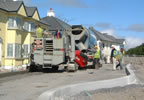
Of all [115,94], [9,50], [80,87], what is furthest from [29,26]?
[80,87]

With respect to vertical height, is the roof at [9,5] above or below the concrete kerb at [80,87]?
above

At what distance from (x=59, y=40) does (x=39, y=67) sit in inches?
116

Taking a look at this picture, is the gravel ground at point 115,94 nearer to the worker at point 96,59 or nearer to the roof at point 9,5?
the worker at point 96,59

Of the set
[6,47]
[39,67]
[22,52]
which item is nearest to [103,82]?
[39,67]

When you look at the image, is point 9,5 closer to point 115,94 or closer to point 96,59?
point 96,59

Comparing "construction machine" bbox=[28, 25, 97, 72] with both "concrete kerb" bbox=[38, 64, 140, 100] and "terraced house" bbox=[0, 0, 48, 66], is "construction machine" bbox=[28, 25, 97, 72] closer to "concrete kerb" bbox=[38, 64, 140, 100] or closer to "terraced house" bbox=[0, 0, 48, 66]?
"concrete kerb" bbox=[38, 64, 140, 100]

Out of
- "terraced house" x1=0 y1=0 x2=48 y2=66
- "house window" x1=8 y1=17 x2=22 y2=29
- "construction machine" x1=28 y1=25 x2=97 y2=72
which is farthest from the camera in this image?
"house window" x1=8 y1=17 x2=22 y2=29

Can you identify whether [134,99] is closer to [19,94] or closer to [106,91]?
[106,91]

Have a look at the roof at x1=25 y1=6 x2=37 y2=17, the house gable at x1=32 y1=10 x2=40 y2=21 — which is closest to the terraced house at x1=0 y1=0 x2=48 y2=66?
the roof at x1=25 y1=6 x2=37 y2=17

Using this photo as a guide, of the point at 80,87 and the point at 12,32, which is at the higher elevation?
the point at 12,32

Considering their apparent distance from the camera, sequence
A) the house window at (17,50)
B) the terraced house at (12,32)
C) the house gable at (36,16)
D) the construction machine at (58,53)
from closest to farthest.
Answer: the construction machine at (58,53) → the terraced house at (12,32) → the house window at (17,50) → the house gable at (36,16)

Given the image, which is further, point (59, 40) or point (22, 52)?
point (22, 52)

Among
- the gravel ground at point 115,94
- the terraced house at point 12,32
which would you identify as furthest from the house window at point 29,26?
the gravel ground at point 115,94

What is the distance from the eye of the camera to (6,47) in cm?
2612
